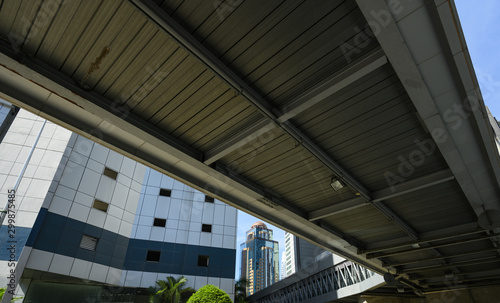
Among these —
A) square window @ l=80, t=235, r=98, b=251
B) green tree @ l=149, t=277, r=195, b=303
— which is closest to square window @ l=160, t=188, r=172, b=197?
green tree @ l=149, t=277, r=195, b=303

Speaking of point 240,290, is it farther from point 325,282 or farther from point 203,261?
point 325,282

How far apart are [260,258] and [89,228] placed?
544ft

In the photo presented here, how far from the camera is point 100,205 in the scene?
2275 cm

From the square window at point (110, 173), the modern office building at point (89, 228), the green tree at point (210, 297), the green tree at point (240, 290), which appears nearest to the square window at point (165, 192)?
the modern office building at point (89, 228)

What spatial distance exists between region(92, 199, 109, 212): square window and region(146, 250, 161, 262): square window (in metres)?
6.82

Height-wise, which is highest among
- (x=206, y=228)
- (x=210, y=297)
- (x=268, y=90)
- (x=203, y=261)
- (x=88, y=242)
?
(x=206, y=228)

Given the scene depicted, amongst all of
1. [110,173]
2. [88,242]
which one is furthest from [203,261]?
[110,173]

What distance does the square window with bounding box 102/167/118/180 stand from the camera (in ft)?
77.9

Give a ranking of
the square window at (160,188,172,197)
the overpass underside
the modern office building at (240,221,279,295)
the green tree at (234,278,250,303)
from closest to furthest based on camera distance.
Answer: the overpass underside < the square window at (160,188,172,197) < the green tree at (234,278,250,303) < the modern office building at (240,221,279,295)

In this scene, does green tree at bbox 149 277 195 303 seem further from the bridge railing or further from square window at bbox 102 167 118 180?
the bridge railing

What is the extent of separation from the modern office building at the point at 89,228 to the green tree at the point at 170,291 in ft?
3.80

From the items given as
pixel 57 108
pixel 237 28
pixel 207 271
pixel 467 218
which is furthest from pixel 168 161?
pixel 207 271

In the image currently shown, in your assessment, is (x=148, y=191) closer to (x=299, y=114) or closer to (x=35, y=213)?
(x=35, y=213)

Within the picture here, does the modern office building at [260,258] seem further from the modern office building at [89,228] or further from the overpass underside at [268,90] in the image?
the overpass underside at [268,90]
